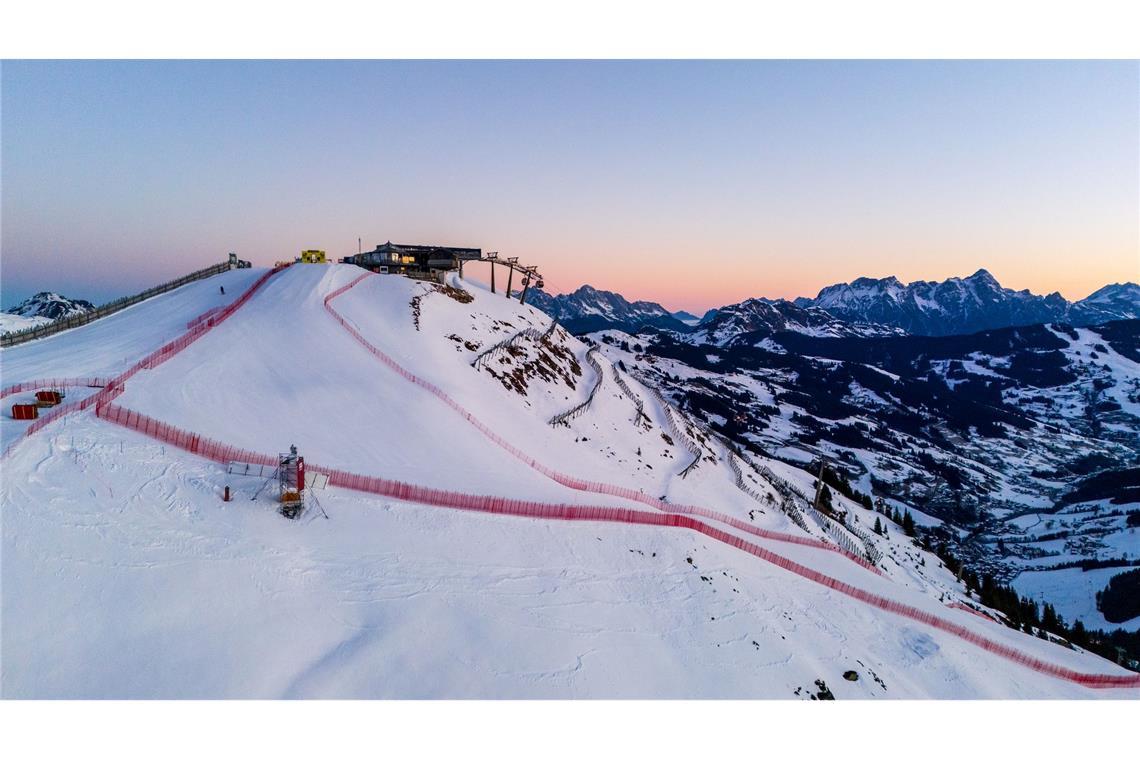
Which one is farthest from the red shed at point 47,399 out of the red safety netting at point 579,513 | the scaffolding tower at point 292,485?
the scaffolding tower at point 292,485

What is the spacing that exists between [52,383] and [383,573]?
17984 mm

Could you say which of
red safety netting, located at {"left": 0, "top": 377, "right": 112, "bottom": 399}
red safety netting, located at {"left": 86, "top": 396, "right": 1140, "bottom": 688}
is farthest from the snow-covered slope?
red safety netting, located at {"left": 0, "top": 377, "right": 112, "bottom": 399}

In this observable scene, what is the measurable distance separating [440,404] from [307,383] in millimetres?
7443

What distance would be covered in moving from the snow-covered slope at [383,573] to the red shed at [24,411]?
2.09ft

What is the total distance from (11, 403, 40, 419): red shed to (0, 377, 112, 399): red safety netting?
2.68 m

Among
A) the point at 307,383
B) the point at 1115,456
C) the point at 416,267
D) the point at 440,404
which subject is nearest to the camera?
the point at 307,383

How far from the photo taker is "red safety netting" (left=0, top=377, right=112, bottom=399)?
21.7m

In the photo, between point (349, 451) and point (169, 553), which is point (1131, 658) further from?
point (169, 553)

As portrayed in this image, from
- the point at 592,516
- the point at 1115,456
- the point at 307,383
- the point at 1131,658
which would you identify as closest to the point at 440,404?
the point at 307,383

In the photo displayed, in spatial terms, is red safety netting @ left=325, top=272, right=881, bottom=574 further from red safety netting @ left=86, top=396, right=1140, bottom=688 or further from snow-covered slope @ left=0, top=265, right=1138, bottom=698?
red safety netting @ left=86, top=396, right=1140, bottom=688

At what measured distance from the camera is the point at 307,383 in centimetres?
2975

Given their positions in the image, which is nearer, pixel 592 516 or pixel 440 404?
pixel 592 516

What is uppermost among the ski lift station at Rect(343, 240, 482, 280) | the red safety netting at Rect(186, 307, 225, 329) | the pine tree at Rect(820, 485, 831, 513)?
the ski lift station at Rect(343, 240, 482, 280)

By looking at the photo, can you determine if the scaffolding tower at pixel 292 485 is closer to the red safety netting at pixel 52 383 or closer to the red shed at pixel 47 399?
the red shed at pixel 47 399
